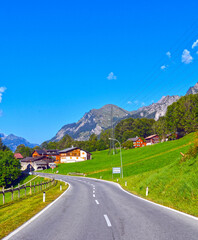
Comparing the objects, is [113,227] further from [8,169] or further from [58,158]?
[58,158]

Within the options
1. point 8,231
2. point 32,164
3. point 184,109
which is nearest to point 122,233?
point 8,231

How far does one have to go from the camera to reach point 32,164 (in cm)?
10812

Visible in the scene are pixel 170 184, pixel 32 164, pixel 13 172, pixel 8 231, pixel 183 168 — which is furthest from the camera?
pixel 32 164

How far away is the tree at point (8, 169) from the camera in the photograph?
2746 inches

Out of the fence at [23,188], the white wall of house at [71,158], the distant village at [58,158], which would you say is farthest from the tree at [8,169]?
the white wall of house at [71,158]

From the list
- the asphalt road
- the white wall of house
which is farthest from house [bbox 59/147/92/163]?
the asphalt road

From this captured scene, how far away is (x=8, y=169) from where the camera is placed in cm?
7156

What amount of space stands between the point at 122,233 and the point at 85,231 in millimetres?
1338

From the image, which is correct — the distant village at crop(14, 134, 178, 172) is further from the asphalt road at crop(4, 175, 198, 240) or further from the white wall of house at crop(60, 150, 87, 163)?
the asphalt road at crop(4, 175, 198, 240)

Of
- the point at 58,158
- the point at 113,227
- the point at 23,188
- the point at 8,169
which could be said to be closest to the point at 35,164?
the point at 58,158

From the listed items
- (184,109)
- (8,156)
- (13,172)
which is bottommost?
(13,172)

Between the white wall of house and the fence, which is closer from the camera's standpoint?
the fence

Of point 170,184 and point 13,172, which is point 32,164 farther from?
point 170,184

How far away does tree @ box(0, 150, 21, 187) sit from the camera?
69.8 m
